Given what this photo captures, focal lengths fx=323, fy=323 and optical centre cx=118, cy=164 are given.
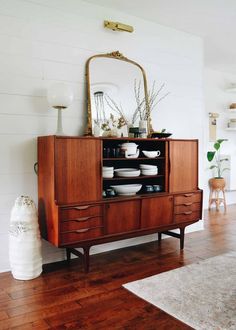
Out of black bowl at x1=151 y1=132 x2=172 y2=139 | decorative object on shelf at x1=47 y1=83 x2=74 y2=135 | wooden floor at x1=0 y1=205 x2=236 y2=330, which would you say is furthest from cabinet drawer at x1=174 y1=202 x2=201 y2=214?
decorative object on shelf at x1=47 y1=83 x2=74 y2=135

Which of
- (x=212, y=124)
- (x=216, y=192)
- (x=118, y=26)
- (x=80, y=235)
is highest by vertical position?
(x=118, y=26)

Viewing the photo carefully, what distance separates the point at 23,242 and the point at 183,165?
6.31ft

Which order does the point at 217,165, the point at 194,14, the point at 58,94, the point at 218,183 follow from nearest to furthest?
the point at 58,94 → the point at 194,14 → the point at 218,183 → the point at 217,165

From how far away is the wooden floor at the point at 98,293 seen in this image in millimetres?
2160

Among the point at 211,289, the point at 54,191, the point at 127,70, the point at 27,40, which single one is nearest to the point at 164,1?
the point at 127,70

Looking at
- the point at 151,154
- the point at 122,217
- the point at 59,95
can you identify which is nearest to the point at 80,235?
the point at 122,217

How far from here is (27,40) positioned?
310 centimetres

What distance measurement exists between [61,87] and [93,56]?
72cm

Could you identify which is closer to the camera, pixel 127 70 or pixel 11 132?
pixel 11 132

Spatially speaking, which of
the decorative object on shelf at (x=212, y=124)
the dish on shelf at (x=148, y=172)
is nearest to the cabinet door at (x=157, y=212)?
the dish on shelf at (x=148, y=172)

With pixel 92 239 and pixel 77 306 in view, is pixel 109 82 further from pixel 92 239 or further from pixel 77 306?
pixel 77 306

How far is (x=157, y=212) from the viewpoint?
11.3 ft

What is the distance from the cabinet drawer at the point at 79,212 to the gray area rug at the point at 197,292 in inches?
27.2

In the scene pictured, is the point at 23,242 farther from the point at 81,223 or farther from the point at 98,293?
the point at 98,293
